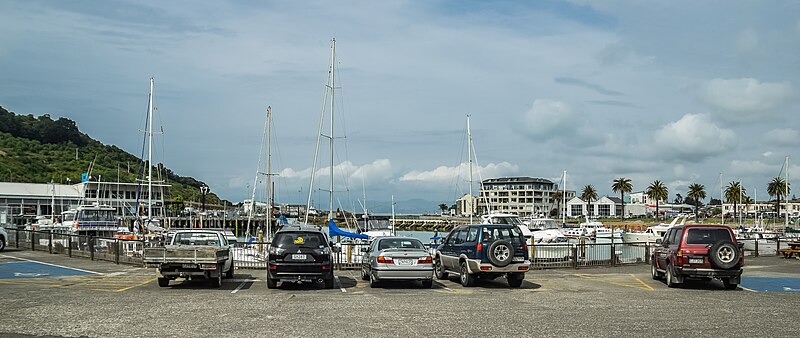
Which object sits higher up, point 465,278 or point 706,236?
point 706,236

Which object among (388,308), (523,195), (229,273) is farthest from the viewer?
(523,195)

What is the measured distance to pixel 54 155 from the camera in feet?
500

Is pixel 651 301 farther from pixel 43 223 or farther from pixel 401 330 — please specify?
pixel 43 223

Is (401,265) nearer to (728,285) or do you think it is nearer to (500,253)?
(500,253)

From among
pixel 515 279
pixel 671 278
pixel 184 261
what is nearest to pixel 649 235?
pixel 671 278

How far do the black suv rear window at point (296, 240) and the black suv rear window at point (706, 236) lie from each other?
11.0m

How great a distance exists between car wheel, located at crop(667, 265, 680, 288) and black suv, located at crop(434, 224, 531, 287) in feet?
14.2

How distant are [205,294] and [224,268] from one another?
357 cm

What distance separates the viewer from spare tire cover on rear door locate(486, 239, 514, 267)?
2148 centimetres

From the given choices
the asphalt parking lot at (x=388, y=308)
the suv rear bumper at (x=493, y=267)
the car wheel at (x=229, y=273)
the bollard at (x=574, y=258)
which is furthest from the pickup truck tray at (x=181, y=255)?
the bollard at (x=574, y=258)

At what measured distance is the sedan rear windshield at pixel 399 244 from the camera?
Result: 2266cm

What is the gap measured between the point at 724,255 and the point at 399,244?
9.56m

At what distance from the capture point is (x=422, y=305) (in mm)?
17156

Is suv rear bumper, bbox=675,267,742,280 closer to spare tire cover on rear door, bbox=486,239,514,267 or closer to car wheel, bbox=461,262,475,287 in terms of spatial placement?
spare tire cover on rear door, bbox=486,239,514,267
